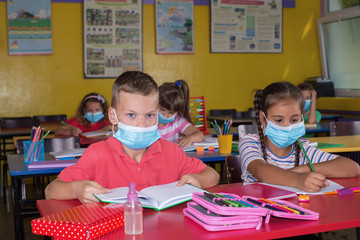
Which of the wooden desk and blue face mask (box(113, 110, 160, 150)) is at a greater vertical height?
blue face mask (box(113, 110, 160, 150))

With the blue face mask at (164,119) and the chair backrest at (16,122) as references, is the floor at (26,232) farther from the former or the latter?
the blue face mask at (164,119)

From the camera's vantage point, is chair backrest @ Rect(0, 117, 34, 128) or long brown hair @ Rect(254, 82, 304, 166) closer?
long brown hair @ Rect(254, 82, 304, 166)

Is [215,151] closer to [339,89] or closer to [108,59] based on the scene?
[108,59]

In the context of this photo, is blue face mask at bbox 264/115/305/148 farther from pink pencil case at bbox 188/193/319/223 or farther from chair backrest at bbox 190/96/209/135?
chair backrest at bbox 190/96/209/135

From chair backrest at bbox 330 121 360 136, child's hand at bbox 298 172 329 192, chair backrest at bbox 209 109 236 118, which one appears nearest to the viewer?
child's hand at bbox 298 172 329 192

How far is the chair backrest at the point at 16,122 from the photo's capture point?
16.5 feet

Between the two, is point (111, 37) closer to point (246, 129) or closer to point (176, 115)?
point (176, 115)

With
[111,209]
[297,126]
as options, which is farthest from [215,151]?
[111,209]

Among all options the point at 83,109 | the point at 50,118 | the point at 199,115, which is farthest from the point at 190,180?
the point at 50,118

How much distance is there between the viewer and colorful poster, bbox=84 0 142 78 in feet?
18.8

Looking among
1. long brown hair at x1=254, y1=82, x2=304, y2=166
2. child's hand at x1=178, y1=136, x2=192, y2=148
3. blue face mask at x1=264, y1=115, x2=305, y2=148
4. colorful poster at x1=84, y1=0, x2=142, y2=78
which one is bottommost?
child's hand at x1=178, y1=136, x2=192, y2=148

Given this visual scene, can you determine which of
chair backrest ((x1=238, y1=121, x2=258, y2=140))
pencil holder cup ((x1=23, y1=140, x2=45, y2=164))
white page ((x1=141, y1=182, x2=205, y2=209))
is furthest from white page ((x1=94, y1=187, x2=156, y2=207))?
chair backrest ((x1=238, y1=121, x2=258, y2=140))

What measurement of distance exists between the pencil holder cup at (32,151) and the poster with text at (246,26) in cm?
386

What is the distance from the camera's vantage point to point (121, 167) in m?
1.79
